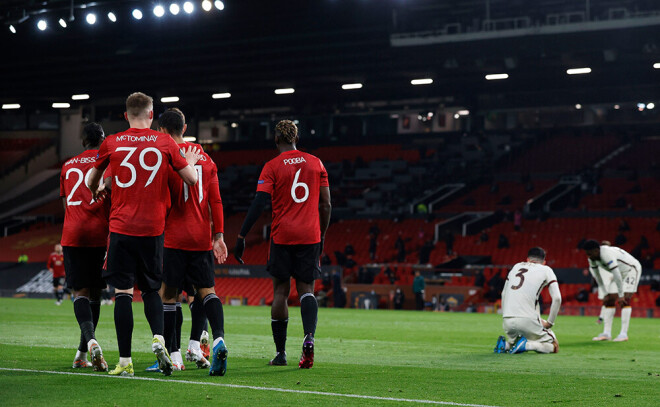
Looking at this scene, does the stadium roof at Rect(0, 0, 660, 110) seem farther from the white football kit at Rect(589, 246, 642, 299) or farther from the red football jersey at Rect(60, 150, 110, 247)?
the red football jersey at Rect(60, 150, 110, 247)

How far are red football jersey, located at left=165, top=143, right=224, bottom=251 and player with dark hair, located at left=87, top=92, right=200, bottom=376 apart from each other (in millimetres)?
521

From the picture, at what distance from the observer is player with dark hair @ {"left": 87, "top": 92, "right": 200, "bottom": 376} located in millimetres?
7355

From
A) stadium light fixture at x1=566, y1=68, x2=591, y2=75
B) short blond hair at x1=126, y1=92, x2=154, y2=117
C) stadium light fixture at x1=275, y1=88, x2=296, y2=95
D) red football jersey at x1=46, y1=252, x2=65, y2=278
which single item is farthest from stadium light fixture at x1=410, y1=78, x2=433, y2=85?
short blond hair at x1=126, y1=92, x2=154, y2=117

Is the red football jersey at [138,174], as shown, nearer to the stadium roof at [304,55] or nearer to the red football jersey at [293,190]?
the red football jersey at [293,190]

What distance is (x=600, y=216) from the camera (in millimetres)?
37906

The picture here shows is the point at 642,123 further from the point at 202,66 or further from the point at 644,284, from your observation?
the point at 202,66

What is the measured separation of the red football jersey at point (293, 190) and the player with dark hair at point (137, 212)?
1535 mm

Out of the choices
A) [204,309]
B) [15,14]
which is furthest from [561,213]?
[204,309]

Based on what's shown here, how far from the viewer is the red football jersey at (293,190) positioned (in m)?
8.89

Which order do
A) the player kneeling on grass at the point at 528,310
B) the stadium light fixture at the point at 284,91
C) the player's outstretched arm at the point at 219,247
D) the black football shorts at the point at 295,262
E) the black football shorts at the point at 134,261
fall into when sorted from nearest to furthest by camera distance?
the black football shorts at the point at 134,261, the player's outstretched arm at the point at 219,247, the black football shorts at the point at 295,262, the player kneeling on grass at the point at 528,310, the stadium light fixture at the point at 284,91

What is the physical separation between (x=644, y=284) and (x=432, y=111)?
23.4 meters

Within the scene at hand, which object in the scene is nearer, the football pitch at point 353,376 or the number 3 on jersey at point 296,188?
the football pitch at point 353,376

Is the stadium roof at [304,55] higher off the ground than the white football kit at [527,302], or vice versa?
the stadium roof at [304,55]

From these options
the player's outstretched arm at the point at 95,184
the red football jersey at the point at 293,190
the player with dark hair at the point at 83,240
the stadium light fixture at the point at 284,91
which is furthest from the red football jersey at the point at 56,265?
the player's outstretched arm at the point at 95,184
